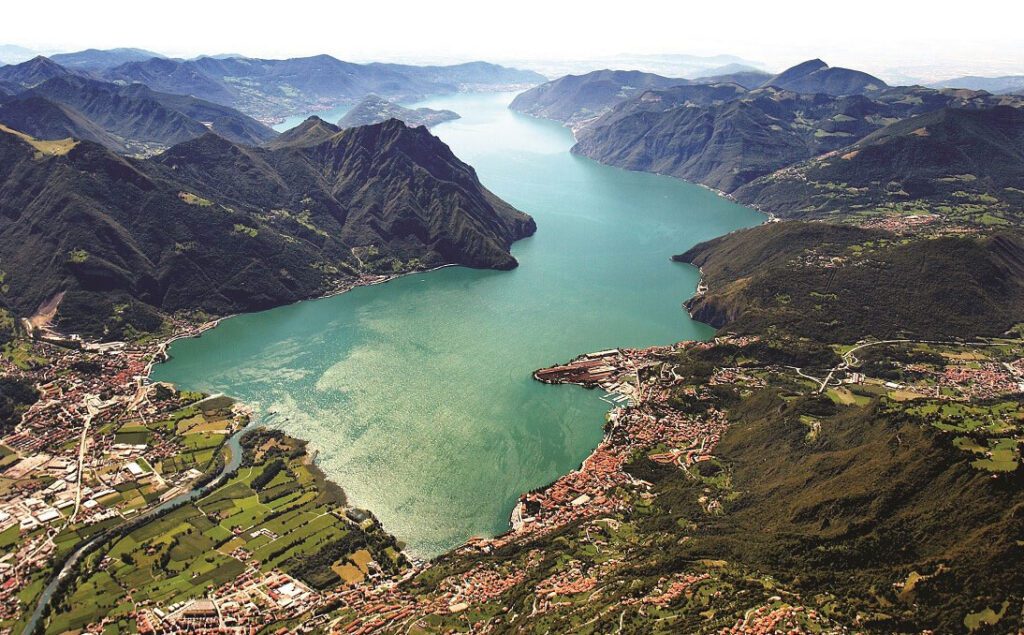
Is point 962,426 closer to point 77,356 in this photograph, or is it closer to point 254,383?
point 254,383

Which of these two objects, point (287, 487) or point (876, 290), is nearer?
point (287, 487)

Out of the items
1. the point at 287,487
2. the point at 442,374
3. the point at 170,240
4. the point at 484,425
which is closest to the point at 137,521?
the point at 287,487

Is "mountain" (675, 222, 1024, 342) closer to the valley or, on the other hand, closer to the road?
the valley

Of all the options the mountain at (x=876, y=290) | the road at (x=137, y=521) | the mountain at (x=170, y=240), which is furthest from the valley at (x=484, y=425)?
the mountain at (x=170, y=240)

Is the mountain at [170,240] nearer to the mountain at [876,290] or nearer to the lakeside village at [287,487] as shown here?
the lakeside village at [287,487]

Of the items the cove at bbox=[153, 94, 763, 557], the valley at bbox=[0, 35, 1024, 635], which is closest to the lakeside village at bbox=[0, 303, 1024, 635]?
the valley at bbox=[0, 35, 1024, 635]

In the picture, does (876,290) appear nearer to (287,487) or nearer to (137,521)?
(287,487)
